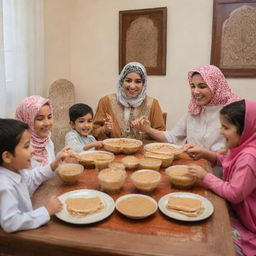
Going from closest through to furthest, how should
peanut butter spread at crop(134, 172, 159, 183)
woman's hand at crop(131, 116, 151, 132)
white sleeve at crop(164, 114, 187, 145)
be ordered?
peanut butter spread at crop(134, 172, 159, 183), woman's hand at crop(131, 116, 151, 132), white sleeve at crop(164, 114, 187, 145)

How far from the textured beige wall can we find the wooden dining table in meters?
2.53

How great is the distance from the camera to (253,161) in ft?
4.50

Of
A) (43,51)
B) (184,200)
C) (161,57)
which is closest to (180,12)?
(161,57)

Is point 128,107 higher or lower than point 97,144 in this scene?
higher

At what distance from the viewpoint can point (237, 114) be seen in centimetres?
147

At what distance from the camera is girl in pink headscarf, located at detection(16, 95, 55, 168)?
172 cm

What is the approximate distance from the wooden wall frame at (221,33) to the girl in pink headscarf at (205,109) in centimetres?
111

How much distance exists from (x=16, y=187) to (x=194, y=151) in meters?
1.13

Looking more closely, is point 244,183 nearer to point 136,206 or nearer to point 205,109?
point 136,206

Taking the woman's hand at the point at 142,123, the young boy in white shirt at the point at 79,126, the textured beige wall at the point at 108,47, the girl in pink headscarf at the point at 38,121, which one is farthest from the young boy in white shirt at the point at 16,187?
the textured beige wall at the point at 108,47

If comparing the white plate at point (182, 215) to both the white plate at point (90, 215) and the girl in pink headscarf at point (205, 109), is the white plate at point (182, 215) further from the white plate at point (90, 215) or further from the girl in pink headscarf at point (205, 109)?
the girl in pink headscarf at point (205, 109)

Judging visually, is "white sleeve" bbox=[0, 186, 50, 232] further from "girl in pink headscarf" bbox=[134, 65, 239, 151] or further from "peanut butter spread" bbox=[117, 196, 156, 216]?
"girl in pink headscarf" bbox=[134, 65, 239, 151]

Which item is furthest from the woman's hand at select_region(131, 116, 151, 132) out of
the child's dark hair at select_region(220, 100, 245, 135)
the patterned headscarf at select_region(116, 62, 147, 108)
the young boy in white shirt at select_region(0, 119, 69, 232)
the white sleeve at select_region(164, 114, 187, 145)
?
the young boy in white shirt at select_region(0, 119, 69, 232)

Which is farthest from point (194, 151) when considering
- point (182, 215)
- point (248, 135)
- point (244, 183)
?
point (182, 215)
